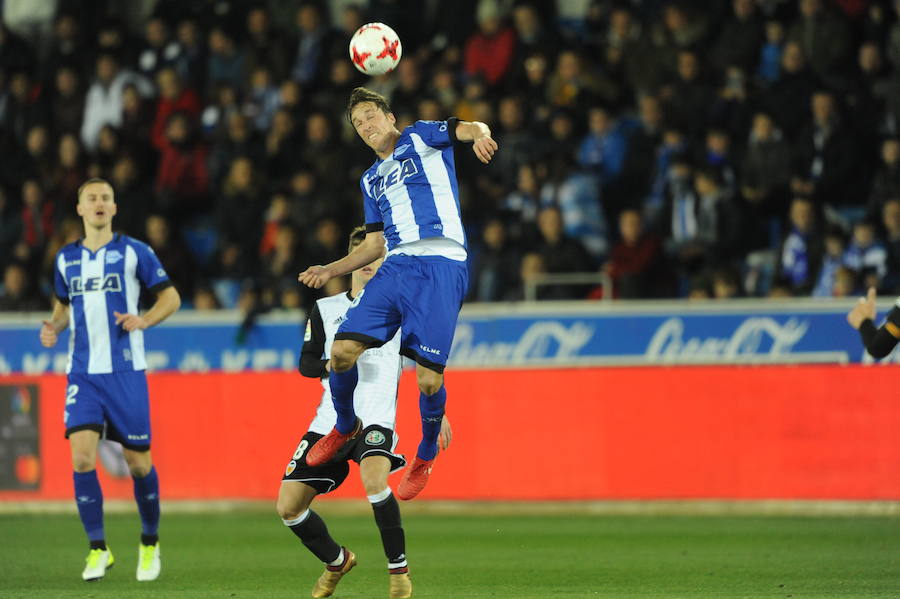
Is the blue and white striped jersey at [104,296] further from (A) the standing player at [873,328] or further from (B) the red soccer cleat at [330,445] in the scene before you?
(A) the standing player at [873,328]

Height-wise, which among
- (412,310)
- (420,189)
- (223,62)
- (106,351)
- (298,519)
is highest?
(223,62)

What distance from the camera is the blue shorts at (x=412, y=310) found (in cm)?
751

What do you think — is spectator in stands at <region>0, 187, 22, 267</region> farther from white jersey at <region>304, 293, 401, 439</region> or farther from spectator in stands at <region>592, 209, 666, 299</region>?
white jersey at <region>304, 293, 401, 439</region>

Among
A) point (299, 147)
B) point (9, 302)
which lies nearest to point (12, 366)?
point (9, 302)

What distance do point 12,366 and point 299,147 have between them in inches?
162

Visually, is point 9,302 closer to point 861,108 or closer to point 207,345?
point 207,345

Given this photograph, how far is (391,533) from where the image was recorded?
296 inches

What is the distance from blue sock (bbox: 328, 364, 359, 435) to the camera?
25.0 feet

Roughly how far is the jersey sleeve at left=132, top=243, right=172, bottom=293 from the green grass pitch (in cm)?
181

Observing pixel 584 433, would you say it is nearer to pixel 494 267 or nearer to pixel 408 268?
pixel 494 267

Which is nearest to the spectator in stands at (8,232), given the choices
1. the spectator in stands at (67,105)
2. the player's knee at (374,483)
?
the spectator in stands at (67,105)

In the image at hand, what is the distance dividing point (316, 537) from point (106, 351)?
216cm

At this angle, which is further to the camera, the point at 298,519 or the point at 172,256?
the point at 172,256

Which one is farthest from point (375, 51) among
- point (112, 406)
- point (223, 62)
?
point (223, 62)
